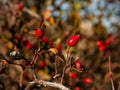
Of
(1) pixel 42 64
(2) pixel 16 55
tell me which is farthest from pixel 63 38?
(2) pixel 16 55

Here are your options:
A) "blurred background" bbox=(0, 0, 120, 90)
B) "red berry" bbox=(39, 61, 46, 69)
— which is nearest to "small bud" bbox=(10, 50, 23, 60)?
"blurred background" bbox=(0, 0, 120, 90)

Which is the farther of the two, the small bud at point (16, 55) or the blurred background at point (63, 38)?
the blurred background at point (63, 38)

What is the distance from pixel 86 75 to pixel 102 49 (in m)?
0.78

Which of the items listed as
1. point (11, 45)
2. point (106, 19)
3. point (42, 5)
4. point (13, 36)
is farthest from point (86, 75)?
point (106, 19)

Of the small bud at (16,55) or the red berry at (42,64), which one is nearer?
the small bud at (16,55)

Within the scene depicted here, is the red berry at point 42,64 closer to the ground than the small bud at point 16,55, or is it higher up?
closer to the ground

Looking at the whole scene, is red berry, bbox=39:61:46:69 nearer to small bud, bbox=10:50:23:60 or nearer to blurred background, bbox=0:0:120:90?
blurred background, bbox=0:0:120:90

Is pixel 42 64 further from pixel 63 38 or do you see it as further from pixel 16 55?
pixel 16 55

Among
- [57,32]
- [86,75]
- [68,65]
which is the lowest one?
[86,75]

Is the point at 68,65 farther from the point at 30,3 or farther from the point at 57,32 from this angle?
the point at 30,3

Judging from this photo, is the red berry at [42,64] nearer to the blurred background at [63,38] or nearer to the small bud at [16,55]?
the blurred background at [63,38]

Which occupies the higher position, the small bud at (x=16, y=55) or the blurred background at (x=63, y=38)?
the small bud at (x=16, y=55)

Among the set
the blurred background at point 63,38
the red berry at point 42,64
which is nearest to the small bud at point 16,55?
the blurred background at point 63,38

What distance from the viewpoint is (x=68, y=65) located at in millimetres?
2080
